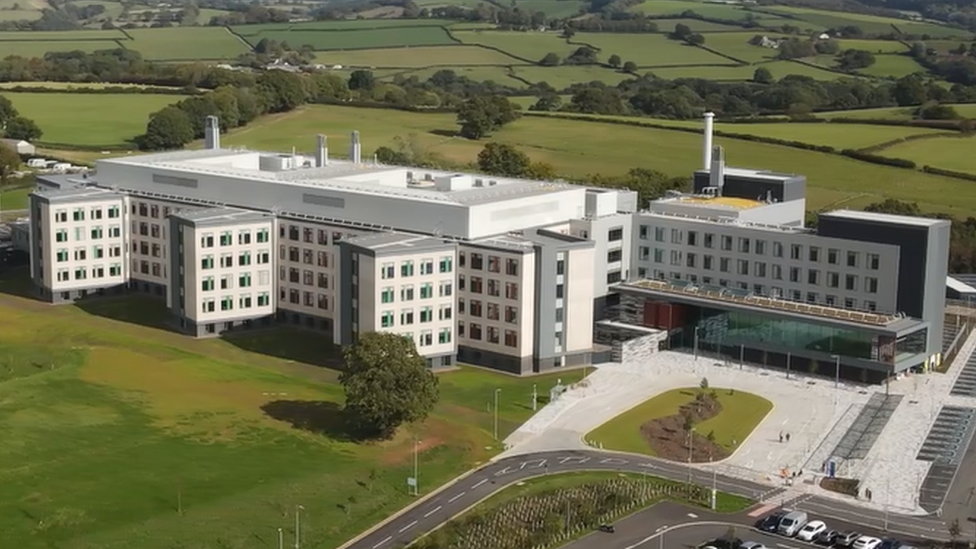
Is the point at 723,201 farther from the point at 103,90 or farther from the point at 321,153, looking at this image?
the point at 103,90

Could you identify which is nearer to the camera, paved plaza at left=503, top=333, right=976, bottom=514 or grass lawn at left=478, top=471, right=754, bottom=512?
grass lawn at left=478, top=471, right=754, bottom=512

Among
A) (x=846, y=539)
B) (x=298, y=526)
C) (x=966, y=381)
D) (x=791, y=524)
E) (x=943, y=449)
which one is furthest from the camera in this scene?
Answer: (x=966, y=381)

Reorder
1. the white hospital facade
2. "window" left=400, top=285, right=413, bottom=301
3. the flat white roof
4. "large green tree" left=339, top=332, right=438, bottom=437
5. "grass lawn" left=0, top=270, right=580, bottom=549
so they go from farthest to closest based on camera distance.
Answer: the flat white roof
the white hospital facade
"window" left=400, top=285, right=413, bottom=301
"large green tree" left=339, top=332, right=438, bottom=437
"grass lawn" left=0, top=270, right=580, bottom=549

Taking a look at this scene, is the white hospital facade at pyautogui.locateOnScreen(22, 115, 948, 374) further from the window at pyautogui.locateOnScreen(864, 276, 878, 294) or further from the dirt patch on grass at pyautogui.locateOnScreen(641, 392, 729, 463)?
the dirt patch on grass at pyautogui.locateOnScreen(641, 392, 729, 463)

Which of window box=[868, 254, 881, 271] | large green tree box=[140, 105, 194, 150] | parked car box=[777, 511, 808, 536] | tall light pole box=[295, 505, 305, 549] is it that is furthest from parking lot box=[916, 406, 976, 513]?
large green tree box=[140, 105, 194, 150]

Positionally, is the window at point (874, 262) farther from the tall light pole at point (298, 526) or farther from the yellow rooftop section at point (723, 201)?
the tall light pole at point (298, 526)

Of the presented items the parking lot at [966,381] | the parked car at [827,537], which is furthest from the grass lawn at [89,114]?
the parked car at [827,537]

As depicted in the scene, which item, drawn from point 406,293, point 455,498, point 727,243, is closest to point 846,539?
point 455,498
